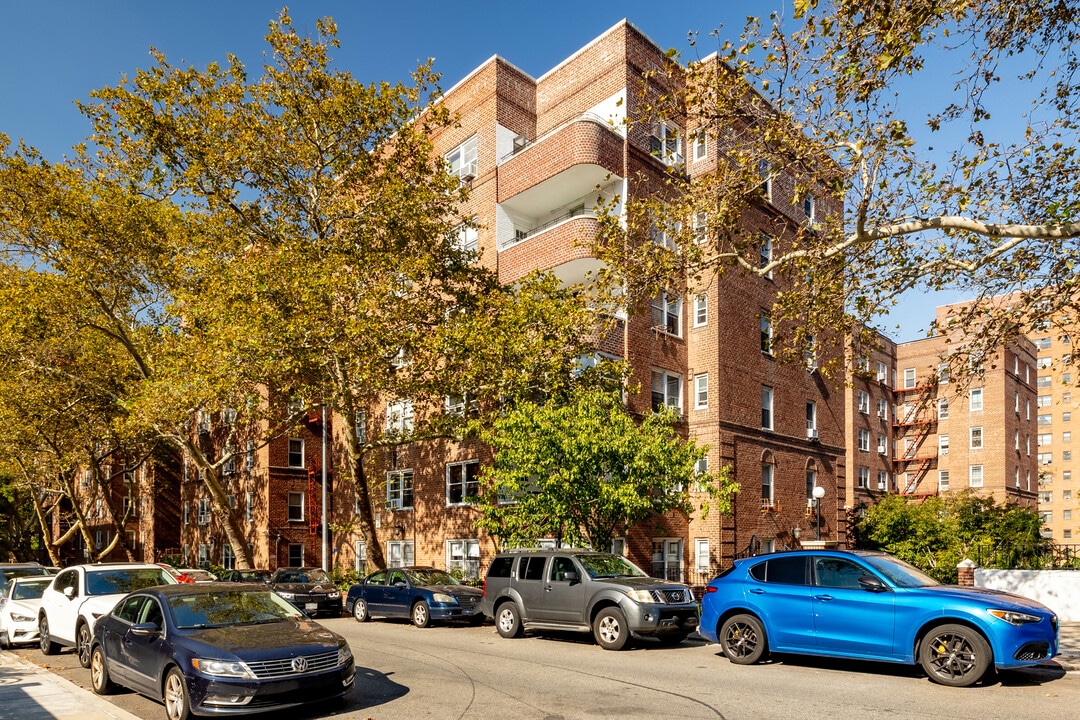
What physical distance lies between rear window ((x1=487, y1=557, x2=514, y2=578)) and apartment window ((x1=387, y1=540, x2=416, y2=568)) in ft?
52.2

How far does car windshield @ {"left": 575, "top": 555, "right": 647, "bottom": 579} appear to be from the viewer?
16172 millimetres

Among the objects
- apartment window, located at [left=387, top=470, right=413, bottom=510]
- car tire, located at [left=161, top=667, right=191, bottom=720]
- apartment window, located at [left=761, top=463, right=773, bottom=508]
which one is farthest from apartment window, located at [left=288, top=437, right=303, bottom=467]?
car tire, located at [left=161, top=667, right=191, bottom=720]

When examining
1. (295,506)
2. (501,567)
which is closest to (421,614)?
(501,567)

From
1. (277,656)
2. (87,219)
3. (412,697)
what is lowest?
(412,697)

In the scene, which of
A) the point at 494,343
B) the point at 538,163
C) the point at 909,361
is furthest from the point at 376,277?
the point at 909,361

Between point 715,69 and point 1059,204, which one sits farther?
point 715,69

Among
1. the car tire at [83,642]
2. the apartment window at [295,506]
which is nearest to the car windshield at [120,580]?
the car tire at [83,642]

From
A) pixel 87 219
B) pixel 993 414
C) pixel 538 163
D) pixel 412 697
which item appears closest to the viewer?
pixel 412 697

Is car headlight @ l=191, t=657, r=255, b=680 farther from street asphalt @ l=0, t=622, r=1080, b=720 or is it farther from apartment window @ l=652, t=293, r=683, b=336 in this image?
apartment window @ l=652, t=293, r=683, b=336

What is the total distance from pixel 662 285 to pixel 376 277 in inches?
411

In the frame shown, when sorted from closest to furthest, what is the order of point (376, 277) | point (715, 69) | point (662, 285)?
point (715, 69) < point (662, 285) < point (376, 277)

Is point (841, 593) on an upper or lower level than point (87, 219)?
lower

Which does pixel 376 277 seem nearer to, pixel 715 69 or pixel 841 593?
pixel 715 69

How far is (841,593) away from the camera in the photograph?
12086 mm
